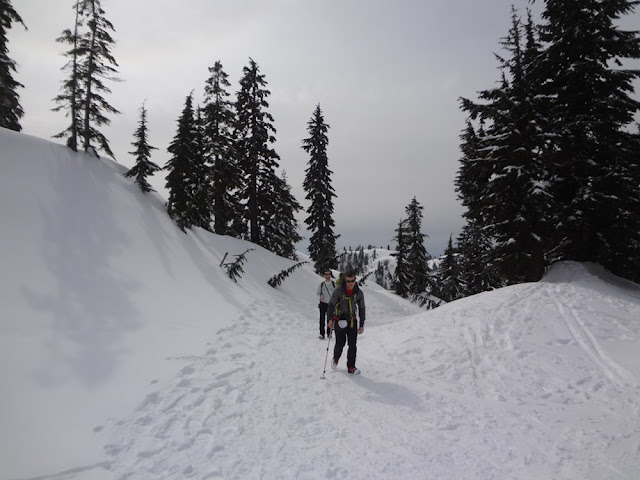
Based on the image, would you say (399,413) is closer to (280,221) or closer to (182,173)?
(182,173)

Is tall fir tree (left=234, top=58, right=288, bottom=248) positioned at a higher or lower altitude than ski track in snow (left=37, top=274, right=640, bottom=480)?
higher

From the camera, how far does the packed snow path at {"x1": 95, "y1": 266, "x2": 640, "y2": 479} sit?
12.3 feet

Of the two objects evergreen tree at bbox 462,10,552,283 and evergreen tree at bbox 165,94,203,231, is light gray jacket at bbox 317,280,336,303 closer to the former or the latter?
evergreen tree at bbox 462,10,552,283

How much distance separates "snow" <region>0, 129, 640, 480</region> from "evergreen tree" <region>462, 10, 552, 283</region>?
142 centimetres

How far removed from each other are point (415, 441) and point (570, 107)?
15947mm

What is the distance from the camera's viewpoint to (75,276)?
9102 millimetres

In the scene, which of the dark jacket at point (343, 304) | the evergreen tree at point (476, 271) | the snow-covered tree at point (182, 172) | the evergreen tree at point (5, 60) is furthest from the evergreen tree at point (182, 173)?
the evergreen tree at point (476, 271)

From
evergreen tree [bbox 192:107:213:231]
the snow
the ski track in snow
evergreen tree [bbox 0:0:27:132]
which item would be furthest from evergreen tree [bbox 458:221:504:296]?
evergreen tree [bbox 0:0:27:132]

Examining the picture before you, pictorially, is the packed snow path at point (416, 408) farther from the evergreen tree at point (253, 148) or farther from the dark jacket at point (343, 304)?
the evergreen tree at point (253, 148)

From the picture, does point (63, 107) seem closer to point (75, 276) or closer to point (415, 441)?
point (75, 276)

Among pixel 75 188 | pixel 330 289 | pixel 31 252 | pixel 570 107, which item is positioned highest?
pixel 570 107

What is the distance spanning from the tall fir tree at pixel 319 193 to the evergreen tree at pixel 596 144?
19.1m

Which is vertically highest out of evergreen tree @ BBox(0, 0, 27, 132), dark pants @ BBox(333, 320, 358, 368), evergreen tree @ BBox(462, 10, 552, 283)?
evergreen tree @ BBox(0, 0, 27, 132)

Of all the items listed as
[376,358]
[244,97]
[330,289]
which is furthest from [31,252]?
[244,97]
